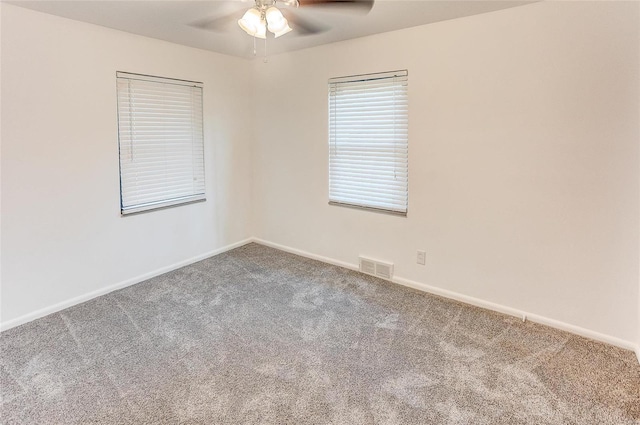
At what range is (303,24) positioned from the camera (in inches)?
103

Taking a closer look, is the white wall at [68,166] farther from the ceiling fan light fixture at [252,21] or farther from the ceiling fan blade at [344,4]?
the ceiling fan blade at [344,4]

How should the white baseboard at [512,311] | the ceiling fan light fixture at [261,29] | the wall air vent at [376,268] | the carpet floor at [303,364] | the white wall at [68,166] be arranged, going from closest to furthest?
the carpet floor at [303,364]
the ceiling fan light fixture at [261,29]
the white baseboard at [512,311]
the white wall at [68,166]
the wall air vent at [376,268]

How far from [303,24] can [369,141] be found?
1.26 metres

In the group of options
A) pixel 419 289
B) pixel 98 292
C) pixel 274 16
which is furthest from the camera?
pixel 419 289

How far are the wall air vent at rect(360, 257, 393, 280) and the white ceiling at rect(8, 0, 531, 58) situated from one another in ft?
6.91

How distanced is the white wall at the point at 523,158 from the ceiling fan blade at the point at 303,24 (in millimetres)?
566

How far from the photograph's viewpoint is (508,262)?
2.83 metres

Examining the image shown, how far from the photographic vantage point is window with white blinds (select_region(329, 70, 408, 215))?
10.8ft

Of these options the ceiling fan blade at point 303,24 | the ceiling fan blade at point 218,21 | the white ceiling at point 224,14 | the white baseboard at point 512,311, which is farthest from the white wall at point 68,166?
the white baseboard at point 512,311

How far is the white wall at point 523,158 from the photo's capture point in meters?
2.33

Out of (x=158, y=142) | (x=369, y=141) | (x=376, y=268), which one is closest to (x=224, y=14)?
(x=158, y=142)

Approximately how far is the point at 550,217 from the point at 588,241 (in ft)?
0.89

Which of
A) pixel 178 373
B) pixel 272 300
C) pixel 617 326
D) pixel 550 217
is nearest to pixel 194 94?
pixel 272 300

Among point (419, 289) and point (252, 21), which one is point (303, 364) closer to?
point (419, 289)
